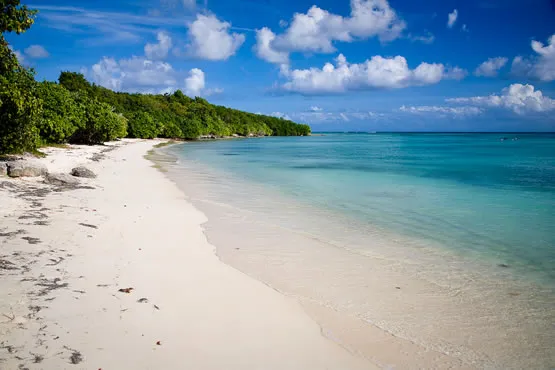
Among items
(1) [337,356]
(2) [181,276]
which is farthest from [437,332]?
(2) [181,276]

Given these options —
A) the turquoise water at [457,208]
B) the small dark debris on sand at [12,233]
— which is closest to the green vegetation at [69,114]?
the small dark debris on sand at [12,233]

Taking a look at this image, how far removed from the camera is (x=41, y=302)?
4570mm

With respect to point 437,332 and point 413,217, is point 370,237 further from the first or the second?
point 437,332

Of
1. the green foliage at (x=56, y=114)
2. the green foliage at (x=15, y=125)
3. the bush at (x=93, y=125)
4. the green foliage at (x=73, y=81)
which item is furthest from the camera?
the green foliage at (x=73, y=81)

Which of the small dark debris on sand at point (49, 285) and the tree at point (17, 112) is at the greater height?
the tree at point (17, 112)

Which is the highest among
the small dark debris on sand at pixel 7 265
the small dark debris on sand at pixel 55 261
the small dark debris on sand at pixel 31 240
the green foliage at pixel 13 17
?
the green foliage at pixel 13 17

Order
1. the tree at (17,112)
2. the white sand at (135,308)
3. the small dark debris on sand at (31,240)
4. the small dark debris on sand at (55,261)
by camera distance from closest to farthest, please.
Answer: the white sand at (135,308) → the small dark debris on sand at (55,261) → the small dark debris on sand at (31,240) → the tree at (17,112)

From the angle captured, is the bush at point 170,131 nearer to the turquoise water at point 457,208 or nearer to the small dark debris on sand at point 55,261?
the turquoise water at point 457,208

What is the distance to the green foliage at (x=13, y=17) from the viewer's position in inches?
279

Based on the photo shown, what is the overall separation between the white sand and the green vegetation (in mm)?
4066

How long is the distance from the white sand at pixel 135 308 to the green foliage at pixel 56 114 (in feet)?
76.1

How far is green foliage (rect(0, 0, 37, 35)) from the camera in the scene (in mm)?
7086

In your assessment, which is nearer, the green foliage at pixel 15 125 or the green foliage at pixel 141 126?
the green foliage at pixel 15 125

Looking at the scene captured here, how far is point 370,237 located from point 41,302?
7.02 m
